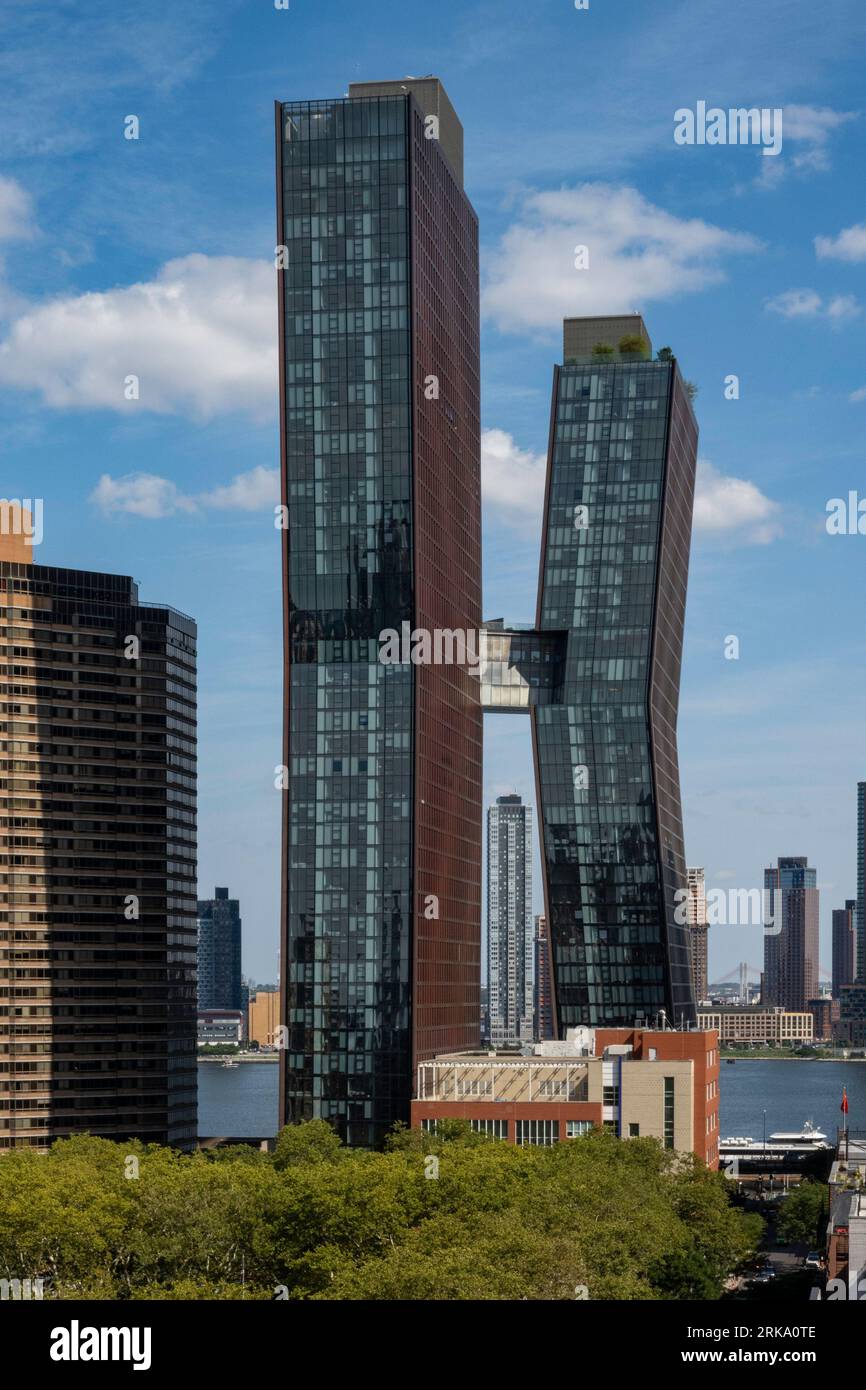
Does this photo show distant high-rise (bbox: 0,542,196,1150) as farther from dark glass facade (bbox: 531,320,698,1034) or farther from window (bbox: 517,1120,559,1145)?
window (bbox: 517,1120,559,1145)

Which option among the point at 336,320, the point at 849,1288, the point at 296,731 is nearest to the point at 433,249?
the point at 336,320

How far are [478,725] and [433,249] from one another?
4792 centimetres

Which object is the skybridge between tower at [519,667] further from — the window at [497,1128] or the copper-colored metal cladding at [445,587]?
the window at [497,1128]

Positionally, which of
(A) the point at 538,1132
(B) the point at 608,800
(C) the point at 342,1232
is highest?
(B) the point at 608,800

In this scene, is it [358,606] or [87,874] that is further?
[87,874]

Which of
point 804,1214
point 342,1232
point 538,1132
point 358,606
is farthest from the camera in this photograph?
point 358,606

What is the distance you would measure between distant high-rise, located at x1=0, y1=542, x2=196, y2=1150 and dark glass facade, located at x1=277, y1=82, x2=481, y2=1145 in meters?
39.6

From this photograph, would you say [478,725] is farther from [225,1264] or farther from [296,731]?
[225,1264]

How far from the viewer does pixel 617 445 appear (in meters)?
199

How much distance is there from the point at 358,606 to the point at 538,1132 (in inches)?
1712

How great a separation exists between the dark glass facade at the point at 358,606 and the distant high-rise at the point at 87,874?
39.6 metres

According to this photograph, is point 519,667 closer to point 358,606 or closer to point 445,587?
point 445,587

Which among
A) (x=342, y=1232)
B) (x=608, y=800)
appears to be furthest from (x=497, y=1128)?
(x=608, y=800)

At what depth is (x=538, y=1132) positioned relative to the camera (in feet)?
457
